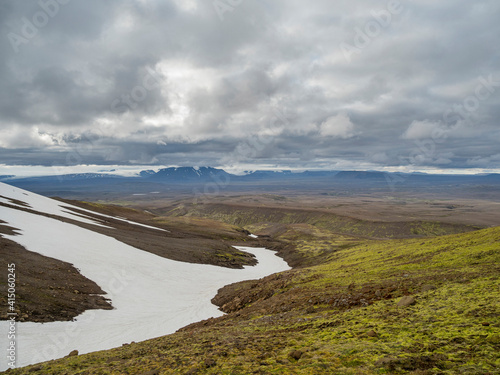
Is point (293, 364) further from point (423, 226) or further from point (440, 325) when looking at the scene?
point (423, 226)

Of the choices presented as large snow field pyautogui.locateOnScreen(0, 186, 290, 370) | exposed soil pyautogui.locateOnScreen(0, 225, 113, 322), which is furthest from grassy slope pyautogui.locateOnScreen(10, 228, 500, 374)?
exposed soil pyautogui.locateOnScreen(0, 225, 113, 322)

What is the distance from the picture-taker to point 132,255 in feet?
196

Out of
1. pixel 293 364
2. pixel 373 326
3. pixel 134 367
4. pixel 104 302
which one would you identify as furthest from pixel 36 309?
→ pixel 373 326

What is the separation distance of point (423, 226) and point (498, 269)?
201m

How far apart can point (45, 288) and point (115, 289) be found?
34.0 ft

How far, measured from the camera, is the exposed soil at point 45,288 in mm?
27062

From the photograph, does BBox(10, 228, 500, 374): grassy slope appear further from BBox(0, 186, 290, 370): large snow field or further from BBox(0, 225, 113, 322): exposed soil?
BBox(0, 225, 113, 322): exposed soil

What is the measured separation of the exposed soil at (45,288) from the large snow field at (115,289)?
128 cm

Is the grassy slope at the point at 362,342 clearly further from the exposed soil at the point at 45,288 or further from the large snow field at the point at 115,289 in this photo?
the exposed soil at the point at 45,288

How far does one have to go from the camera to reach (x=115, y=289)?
4119cm

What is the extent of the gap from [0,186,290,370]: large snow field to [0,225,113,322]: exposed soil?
1.28 m

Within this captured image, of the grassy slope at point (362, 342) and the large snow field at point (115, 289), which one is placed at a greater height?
the grassy slope at point (362, 342)

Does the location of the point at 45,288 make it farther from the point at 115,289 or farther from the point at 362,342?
the point at 362,342

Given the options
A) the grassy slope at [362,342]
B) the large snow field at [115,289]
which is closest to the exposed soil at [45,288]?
the large snow field at [115,289]
